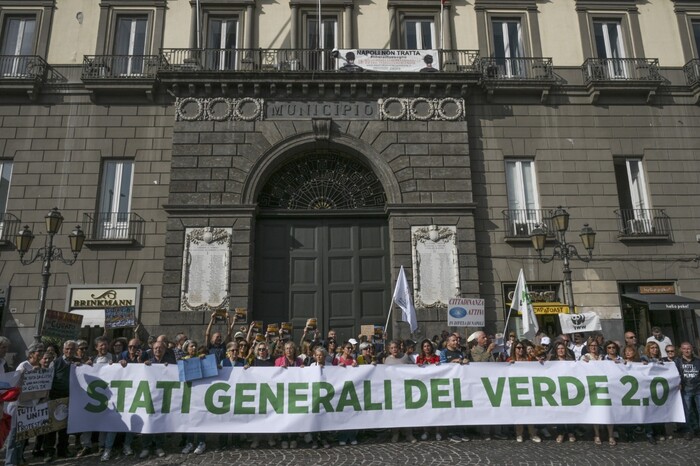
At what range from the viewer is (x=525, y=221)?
52.9 ft

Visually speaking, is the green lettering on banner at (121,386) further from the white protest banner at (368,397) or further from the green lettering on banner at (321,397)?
the green lettering on banner at (321,397)

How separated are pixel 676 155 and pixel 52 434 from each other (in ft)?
62.6

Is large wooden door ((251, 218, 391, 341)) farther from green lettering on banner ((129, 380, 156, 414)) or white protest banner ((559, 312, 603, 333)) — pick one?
green lettering on banner ((129, 380, 156, 414))

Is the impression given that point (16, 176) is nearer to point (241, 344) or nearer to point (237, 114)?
point (237, 114)

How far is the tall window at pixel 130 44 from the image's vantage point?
54.6ft

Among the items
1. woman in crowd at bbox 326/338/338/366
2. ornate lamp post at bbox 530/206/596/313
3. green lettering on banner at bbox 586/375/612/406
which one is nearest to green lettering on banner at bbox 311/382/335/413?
woman in crowd at bbox 326/338/338/366

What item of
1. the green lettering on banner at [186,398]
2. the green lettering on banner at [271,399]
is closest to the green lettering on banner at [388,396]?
the green lettering on banner at [271,399]

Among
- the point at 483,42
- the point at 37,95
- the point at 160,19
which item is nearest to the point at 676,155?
the point at 483,42

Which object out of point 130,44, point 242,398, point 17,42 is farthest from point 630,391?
point 17,42

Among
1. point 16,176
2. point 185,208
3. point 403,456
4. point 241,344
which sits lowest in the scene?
point 403,456

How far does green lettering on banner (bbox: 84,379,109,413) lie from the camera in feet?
26.2

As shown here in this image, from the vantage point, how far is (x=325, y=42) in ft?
57.3

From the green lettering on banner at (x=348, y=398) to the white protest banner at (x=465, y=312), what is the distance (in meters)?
4.28

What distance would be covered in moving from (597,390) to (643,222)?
32.9 feet
